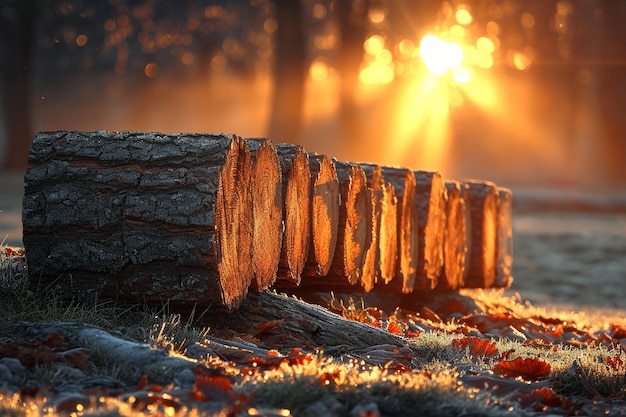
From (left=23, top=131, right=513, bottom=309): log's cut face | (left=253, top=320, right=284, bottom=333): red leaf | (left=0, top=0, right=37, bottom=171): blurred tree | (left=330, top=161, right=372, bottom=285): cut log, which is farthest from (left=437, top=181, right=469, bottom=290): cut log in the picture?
(left=0, top=0, right=37, bottom=171): blurred tree

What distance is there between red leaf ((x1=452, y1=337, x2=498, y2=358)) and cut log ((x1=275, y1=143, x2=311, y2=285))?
113 centimetres

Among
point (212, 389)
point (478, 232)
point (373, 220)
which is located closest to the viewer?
point (212, 389)

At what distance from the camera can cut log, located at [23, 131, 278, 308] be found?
465 centimetres

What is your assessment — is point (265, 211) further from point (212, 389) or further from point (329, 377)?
point (212, 389)

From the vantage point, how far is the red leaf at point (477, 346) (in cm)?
501

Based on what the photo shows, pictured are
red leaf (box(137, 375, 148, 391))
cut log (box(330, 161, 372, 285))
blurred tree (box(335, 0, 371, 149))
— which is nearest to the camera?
red leaf (box(137, 375, 148, 391))

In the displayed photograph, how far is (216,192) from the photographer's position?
4.60 metres

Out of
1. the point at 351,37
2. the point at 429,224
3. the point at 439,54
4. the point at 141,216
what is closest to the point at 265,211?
the point at 141,216

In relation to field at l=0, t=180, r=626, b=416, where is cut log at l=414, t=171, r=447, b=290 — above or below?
above

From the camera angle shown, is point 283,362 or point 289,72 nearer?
point 283,362

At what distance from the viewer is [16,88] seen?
2694 centimetres

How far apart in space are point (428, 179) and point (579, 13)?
79.8 ft

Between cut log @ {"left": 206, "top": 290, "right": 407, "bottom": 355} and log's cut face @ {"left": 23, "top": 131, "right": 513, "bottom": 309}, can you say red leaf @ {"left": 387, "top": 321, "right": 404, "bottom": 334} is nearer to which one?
cut log @ {"left": 206, "top": 290, "right": 407, "bottom": 355}

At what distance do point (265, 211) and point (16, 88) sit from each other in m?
23.6
